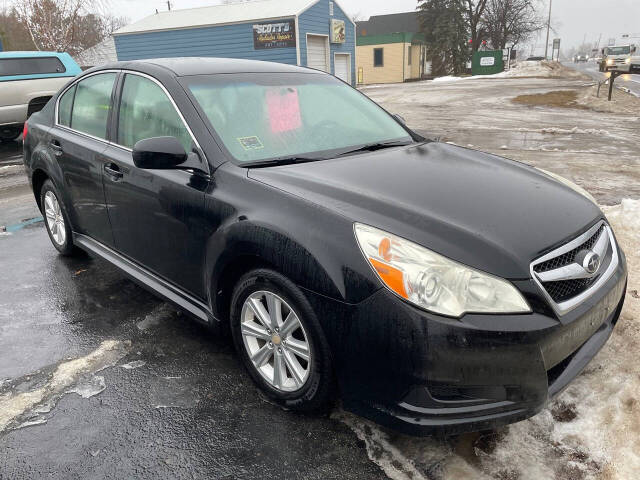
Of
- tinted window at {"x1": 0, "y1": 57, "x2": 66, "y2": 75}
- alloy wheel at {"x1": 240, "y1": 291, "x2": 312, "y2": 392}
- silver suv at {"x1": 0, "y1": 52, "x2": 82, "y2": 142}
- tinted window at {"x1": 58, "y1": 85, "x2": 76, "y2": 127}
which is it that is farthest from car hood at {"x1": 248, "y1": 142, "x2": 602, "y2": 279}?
tinted window at {"x1": 0, "y1": 57, "x2": 66, "y2": 75}

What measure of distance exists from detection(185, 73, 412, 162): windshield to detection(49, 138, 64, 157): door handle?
5.20 ft

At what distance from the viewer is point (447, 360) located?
190 cm

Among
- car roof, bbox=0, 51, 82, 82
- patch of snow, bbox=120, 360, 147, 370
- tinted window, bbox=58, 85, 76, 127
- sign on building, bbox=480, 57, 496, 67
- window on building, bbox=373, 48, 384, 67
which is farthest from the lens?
window on building, bbox=373, 48, 384, 67

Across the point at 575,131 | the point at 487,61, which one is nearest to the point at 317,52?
the point at 575,131

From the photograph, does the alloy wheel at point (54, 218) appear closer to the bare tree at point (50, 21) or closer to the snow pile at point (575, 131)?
the snow pile at point (575, 131)

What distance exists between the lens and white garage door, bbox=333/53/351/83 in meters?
27.9

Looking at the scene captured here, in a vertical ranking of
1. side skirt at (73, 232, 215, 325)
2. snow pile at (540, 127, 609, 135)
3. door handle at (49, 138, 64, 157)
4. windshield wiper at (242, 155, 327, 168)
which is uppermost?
windshield wiper at (242, 155, 327, 168)

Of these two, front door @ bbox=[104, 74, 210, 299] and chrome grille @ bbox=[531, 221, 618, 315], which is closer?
chrome grille @ bbox=[531, 221, 618, 315]

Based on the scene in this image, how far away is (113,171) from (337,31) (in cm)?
2588

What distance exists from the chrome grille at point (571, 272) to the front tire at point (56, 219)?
3665mm

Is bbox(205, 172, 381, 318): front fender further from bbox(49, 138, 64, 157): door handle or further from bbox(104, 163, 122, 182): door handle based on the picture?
bbox(49, 138, 64, 157): door handle

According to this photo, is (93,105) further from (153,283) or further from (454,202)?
(454,202)

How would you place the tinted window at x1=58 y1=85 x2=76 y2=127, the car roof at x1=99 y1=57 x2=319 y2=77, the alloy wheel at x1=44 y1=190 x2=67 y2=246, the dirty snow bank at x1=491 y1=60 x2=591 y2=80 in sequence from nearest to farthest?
1. the car roof at x1=99 y1=57 x2=319 y2=77
2. the tinted window at x1=58 y1=85 x2=76 y2=127
3. the alloy wheel at x1=44 y1=190 x2=67 y2=246
4. the dirty snow bank at x1=491 y1=60 x2=591 y2=80

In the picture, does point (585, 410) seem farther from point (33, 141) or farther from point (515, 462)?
point (33, 141)
